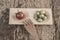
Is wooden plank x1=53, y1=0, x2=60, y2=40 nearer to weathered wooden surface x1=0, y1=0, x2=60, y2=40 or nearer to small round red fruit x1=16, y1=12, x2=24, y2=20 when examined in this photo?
weathered wooden surface x1=0, y1=0, x2=60, y2=40

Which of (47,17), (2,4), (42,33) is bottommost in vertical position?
(42,33)

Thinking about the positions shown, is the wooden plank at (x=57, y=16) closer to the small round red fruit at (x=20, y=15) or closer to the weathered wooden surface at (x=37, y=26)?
the weathered wooden surface at (x=37, y=26)

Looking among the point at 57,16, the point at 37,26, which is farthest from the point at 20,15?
the point at 57,16

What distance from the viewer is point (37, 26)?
106 centimetres

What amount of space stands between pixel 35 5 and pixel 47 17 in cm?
15

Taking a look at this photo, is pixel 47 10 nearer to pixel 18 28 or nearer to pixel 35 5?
pixel 35 5

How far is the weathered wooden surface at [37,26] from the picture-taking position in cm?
102

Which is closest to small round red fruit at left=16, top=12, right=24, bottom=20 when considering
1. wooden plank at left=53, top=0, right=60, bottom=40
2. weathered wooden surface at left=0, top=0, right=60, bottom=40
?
weathered wooden surface at left=0, top=0, right=60, bottom=40

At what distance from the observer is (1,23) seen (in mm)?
1066

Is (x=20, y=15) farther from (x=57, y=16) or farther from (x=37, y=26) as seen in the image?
(x=57, y=16)

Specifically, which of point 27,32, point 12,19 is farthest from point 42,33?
point 12,19

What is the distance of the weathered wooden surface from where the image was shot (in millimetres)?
1021

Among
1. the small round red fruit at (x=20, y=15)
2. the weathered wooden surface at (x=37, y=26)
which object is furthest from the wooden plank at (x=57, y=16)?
the small round red fruit at (x=20, y=15)

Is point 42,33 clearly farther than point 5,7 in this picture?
No
